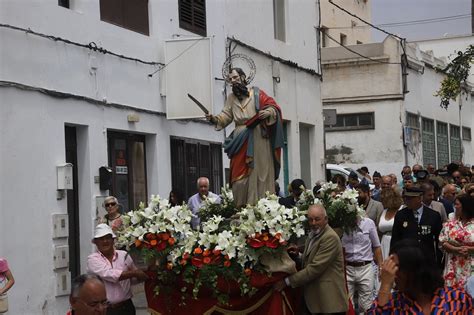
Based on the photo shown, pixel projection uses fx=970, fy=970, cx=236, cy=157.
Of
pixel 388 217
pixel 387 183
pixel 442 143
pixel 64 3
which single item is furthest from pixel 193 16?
pixel 442 143

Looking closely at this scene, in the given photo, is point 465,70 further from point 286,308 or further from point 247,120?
point 286,308

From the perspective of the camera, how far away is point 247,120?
34.7 ft

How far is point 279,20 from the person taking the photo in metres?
22.4

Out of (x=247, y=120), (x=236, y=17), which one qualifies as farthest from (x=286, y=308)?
(x=236, y=17)

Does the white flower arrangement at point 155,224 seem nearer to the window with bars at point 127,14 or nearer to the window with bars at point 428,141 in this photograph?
the window with bars at point 127,14

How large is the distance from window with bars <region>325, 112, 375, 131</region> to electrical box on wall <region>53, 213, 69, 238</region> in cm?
2050

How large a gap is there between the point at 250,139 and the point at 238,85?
23.7 inches

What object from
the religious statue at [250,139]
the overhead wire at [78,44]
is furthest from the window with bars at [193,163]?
the religious statue at [250,139]

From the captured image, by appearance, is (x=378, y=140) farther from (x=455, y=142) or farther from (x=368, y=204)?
(x=368, y=204)

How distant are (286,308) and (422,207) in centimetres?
266

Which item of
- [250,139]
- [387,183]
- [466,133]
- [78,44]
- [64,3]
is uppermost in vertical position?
[64,3]

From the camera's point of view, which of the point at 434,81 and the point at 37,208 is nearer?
the point at 37,208

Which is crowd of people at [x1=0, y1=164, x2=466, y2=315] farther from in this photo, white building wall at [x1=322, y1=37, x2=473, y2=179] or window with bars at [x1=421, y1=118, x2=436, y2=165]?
window with bars at [x1=421, y1=118, x2=436, y2=165]

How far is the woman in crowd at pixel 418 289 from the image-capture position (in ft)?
18.1
